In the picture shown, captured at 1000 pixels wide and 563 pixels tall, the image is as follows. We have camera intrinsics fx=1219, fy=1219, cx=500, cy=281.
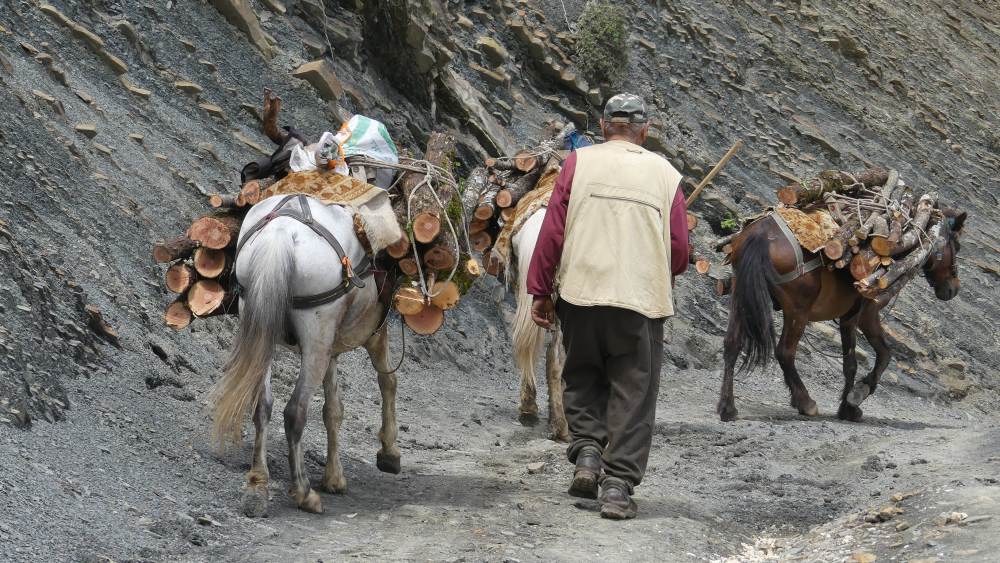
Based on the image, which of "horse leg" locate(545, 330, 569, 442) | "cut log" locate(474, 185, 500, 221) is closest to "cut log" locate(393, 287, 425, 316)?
"horse leg" locate(545, 330, 569, 442)

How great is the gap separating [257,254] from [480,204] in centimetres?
393

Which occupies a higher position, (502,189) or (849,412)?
(502,189)

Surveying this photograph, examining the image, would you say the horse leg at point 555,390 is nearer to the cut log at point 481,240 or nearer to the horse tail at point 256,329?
the cut log at point 481,240

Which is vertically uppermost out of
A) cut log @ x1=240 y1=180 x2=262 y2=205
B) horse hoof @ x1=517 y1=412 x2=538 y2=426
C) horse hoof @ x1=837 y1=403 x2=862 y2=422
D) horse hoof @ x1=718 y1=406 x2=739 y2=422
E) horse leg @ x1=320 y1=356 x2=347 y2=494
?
cut log @ x1=240 y1=180 x2=262 y2=205

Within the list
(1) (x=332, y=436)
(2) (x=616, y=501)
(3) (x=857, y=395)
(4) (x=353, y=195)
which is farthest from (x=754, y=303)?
(4) (x=353, y=195)

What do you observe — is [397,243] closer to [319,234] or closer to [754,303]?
[319,234]

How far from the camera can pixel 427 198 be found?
23.7 feet

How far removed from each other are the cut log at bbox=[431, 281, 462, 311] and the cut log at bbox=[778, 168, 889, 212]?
4.59m

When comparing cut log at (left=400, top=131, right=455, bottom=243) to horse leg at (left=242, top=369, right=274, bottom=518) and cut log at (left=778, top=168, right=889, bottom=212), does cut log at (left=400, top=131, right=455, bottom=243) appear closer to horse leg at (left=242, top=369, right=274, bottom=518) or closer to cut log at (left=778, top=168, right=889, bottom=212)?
horse leg at (left=242, top=369, right=274, bottom=518)

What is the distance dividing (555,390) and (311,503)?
3250mm

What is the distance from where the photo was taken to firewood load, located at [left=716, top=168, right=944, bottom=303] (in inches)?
420

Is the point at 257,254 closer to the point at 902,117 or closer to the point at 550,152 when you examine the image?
the point at 550,152

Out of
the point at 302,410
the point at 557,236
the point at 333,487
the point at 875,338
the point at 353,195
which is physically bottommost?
the point at 875,338

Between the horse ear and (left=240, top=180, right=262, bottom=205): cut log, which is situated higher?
(left=240, top=180, right=262, bottom=205): cut log
